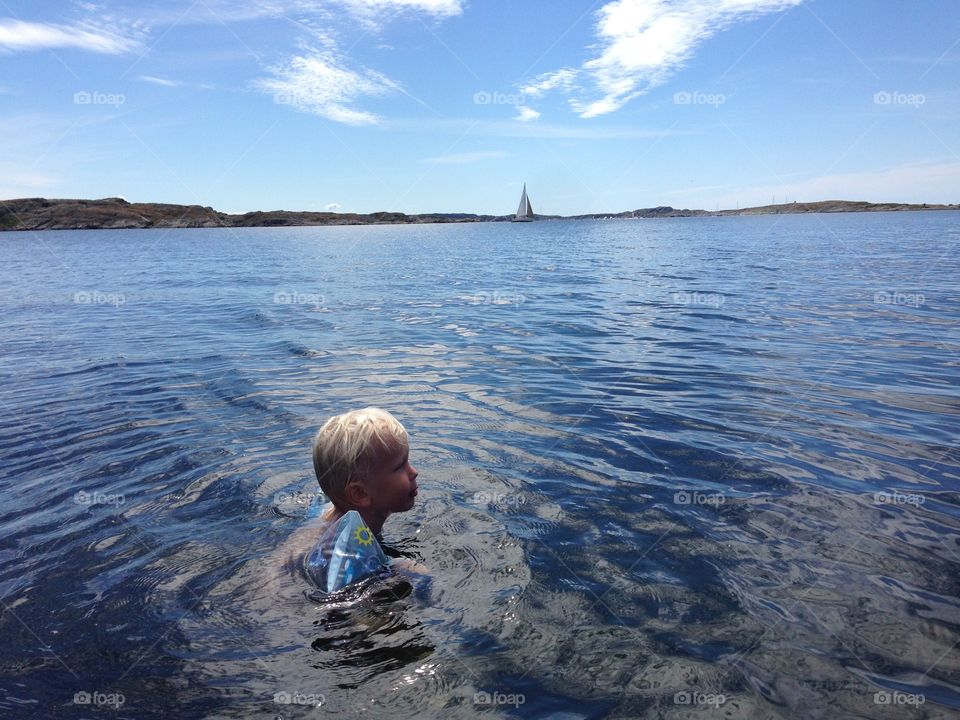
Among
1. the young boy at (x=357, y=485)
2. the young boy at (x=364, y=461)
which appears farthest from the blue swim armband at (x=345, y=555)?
the young boy at (x=364, y=461)

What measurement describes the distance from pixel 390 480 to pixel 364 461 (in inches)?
10.6

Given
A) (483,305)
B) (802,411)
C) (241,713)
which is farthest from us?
(483,305)

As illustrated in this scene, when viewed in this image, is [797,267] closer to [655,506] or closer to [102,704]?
[655,506]

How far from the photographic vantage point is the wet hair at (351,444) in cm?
450

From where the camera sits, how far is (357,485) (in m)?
4.57

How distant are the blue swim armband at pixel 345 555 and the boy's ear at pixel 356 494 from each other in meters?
0.10

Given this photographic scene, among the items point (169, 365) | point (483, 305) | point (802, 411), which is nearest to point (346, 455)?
point (802, 411)

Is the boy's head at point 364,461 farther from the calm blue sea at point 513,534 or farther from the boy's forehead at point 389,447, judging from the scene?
the calm blue sea at point 513,534

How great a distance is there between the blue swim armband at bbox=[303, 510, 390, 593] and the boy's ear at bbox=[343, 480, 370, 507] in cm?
10

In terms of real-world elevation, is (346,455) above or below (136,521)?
above

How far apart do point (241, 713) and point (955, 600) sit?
5.39 meters

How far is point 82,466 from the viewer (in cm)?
758

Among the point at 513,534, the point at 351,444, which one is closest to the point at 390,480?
the point at 351,444

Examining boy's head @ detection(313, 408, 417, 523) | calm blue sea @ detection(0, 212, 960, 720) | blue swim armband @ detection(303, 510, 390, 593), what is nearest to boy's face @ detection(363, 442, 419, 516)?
boy's head @ detection(313, 408, 417, 523)
